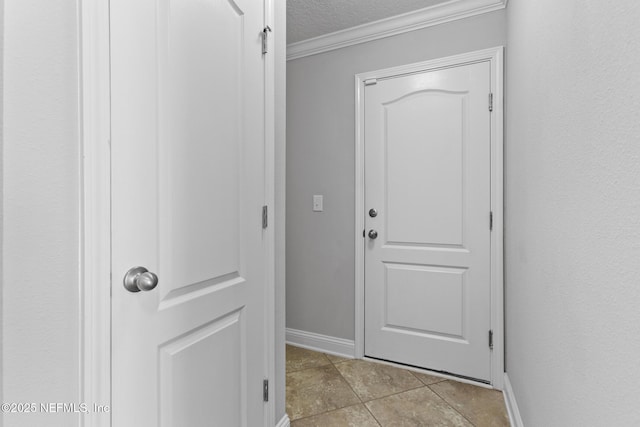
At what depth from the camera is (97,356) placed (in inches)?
29.3

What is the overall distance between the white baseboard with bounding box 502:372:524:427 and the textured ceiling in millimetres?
2382

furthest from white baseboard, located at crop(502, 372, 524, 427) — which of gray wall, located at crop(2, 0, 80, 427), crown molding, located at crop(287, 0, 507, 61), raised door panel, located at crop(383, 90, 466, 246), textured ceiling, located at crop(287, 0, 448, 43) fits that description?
textured ceiling, located at crop(287, 0, 448, 43)

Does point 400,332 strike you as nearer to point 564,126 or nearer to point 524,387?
point 524,387

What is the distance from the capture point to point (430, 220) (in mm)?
2299

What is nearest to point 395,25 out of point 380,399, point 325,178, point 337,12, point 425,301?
point 337,12

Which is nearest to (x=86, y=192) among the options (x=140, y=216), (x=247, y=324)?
(x=140, y=216)

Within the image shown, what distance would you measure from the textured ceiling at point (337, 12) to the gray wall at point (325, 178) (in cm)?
17

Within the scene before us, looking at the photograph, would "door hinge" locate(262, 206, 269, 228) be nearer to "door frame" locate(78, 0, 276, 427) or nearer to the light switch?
"door frame" locate(78, 0, 276, 427)

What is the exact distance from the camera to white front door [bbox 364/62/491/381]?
2.16m

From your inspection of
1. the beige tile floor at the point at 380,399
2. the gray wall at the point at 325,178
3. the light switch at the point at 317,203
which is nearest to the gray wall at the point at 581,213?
the beige tile floor at the point at 380,399

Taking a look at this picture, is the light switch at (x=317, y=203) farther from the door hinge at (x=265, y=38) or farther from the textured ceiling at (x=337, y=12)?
the door hinge at (x=265, y=38)

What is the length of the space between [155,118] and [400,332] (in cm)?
211

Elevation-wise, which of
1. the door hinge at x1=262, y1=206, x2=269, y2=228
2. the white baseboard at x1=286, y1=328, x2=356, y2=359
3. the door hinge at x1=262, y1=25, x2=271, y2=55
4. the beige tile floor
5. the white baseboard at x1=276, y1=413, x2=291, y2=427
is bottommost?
the beige tile floor

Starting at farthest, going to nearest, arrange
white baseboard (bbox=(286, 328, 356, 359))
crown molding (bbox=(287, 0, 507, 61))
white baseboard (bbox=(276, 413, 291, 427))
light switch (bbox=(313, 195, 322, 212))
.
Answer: light switch (bbox=(313, 195, 322, 212)) < white baseboard (bbox=(286, 328, 356, 359)) < crown molding (bbox=(287, 0, 507, 61)) < white baseboard (bbox=(276, 413, 291, 427))
